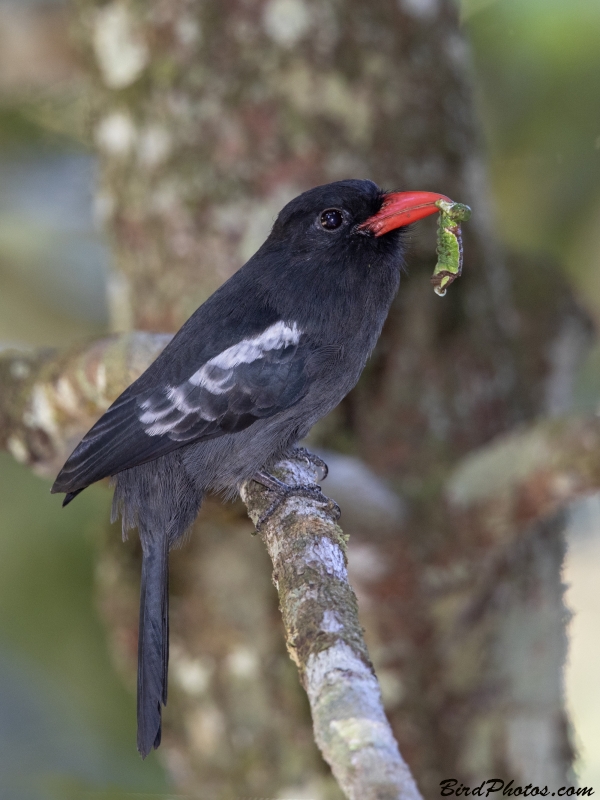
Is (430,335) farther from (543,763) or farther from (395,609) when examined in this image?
(543,763)

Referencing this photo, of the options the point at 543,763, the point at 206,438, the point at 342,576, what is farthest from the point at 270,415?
the point at 543,763

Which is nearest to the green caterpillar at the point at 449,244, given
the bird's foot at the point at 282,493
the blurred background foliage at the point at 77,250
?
the bird's foot at the point at 282,493

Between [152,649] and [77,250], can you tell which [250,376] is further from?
[77,250]

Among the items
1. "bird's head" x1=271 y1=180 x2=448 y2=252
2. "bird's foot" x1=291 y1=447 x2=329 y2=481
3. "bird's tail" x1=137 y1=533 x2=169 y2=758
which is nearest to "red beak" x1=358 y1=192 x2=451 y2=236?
"bird's head" x1=271 y1=180 x2=448 y2=252

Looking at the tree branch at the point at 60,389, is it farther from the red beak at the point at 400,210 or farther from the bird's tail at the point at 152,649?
the red beak at the point at 400,210

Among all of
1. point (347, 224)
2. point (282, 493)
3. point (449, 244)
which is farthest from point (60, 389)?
point (449, 244)

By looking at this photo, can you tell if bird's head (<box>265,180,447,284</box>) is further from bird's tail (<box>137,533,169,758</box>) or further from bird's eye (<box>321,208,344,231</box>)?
bird's tail (<box>137,533,169,758</box>)
